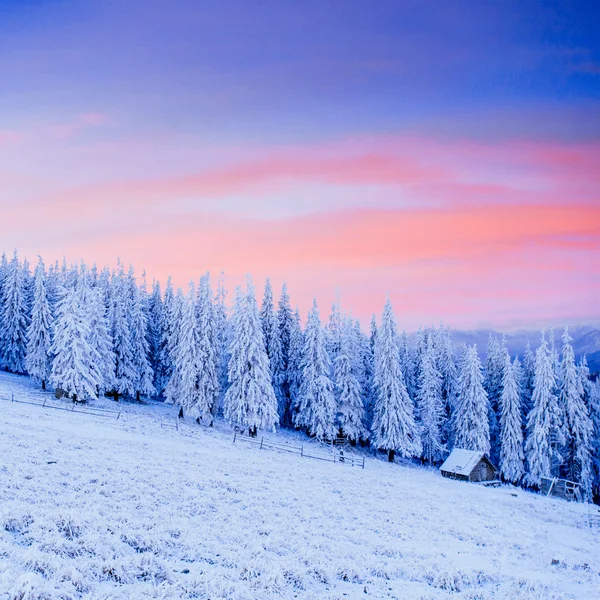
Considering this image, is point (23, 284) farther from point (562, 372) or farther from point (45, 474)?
point (562, 372)

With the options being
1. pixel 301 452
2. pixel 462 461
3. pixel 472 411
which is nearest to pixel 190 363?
pixel 301 452

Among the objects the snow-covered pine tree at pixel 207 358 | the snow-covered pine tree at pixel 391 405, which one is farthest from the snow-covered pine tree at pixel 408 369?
the snow-covered pine tree at pixel 207 358

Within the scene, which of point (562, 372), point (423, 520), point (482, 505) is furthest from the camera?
point (562, 372)

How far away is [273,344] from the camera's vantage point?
60.3 metres

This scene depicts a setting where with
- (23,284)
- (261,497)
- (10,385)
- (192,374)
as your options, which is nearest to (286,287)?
(192,374)

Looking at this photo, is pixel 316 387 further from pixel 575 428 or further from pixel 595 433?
pixel 595 433

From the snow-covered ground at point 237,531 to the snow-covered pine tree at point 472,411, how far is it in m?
20.4

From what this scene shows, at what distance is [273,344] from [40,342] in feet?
93.3

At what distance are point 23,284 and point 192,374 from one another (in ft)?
118

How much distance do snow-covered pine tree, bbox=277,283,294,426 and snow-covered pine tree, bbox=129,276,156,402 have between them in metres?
16.9

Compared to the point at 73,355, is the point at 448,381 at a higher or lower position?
higher

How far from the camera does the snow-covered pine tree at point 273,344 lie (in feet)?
197

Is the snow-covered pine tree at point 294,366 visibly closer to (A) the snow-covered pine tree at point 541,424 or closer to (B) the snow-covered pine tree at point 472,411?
(B) the snow-covered pine tree at point 472,411

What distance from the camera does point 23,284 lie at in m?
70.0
